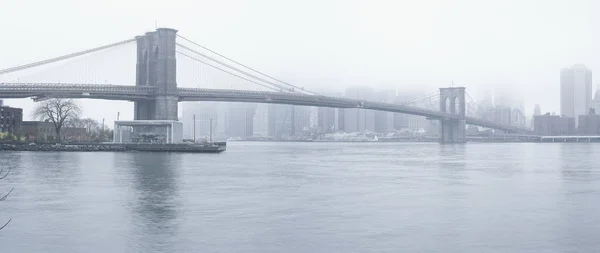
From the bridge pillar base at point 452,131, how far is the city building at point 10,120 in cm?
6371

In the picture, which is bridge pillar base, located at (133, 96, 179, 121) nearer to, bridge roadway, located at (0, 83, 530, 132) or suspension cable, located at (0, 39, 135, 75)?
bridge roadway, located at (0, 83, 530, 132)

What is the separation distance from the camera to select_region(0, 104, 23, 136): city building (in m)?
79.4

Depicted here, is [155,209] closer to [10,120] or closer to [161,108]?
[161,108]

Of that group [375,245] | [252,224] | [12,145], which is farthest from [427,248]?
[12,145]

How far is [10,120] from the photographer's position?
8150 centimetres

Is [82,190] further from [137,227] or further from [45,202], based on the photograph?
[137,227]

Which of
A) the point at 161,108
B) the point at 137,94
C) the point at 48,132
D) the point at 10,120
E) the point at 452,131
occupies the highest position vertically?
the point at 137,94

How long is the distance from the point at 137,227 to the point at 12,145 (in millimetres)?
48568

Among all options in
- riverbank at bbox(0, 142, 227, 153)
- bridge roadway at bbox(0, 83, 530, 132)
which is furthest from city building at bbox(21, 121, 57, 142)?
bridge roadway at bbox(0, 83, 530, 132)

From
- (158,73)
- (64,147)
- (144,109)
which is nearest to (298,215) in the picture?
(64,147)

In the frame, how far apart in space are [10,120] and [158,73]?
106ft

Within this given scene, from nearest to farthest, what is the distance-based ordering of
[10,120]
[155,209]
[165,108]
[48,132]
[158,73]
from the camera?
[155,209], [165,108], [158,73], [10,120], [48,132]

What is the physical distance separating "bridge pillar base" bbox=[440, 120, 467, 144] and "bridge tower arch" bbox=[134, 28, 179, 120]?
178 feet

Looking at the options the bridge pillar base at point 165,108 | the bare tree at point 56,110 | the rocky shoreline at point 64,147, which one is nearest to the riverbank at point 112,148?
the rocky shoreline at point 64,147
